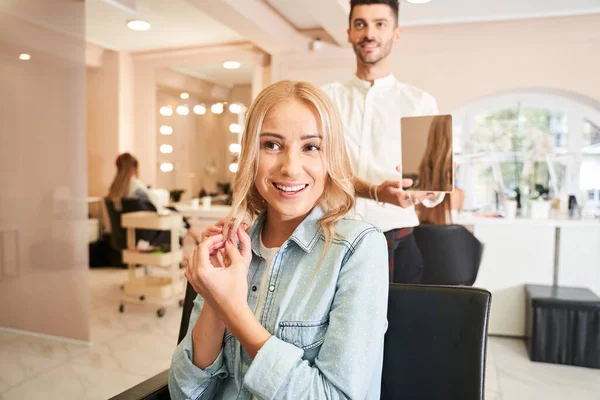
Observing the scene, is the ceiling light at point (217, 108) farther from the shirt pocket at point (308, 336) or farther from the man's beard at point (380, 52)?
the shirt pocket at point (308, 336)

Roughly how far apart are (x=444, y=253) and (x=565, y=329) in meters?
1.07

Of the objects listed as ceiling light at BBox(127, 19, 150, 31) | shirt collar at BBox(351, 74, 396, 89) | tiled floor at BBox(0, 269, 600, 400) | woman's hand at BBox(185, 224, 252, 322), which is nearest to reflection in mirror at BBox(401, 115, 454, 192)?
shirt collar at BBox(351, 74, 396, 89)

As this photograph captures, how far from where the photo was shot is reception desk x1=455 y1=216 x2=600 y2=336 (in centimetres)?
312

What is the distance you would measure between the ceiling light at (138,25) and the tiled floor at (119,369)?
2707 mm

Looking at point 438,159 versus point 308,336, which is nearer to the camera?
point 308,336

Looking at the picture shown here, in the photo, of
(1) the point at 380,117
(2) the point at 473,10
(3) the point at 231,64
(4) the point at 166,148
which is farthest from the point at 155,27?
(1) the point at 380,117

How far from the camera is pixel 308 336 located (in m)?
0.84

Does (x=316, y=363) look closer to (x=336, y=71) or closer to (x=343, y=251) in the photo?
(x=343, y=251)

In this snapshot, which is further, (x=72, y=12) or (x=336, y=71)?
(x=336, y=71)

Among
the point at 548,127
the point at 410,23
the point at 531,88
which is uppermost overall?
the point at 410,23

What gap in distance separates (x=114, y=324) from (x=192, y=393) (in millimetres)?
2855

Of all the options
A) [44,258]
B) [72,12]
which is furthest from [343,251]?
[72,12]

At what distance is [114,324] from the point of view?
3.47 m

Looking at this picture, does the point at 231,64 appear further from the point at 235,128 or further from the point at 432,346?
the point at 432,346
